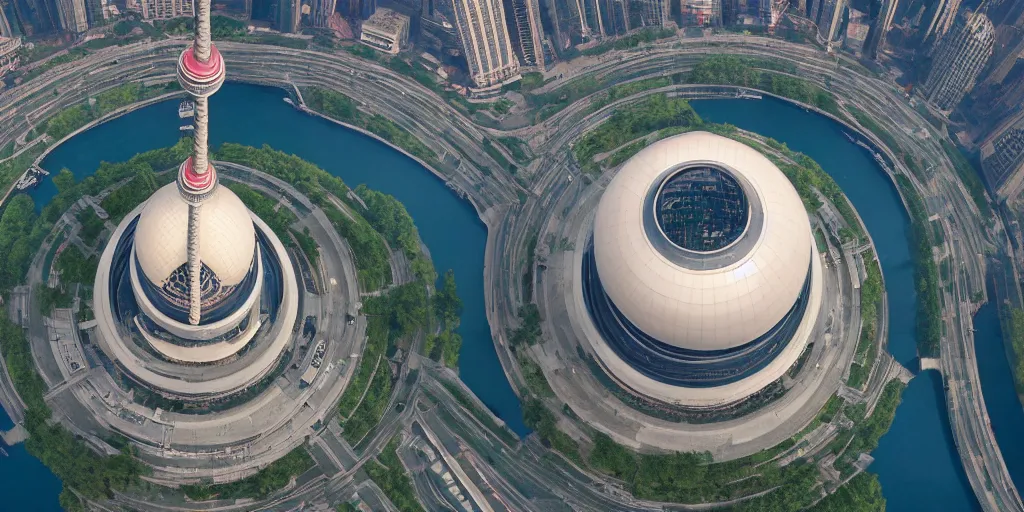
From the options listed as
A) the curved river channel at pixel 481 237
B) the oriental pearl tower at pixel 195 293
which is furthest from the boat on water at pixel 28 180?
the oriental pearl tower at pixel 195 293

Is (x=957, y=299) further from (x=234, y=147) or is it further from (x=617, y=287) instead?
(x=234, y=147)

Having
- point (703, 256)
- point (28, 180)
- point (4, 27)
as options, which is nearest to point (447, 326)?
point (703, 256)

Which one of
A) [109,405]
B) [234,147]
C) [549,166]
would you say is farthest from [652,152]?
[109,405]

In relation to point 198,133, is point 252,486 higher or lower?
lower

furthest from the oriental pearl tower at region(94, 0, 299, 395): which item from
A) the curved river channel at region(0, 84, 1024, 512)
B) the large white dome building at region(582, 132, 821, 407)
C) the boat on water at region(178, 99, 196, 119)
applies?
the large white dome building at region(582, 132, 821, 407)

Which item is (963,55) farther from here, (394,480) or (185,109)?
(185,109)

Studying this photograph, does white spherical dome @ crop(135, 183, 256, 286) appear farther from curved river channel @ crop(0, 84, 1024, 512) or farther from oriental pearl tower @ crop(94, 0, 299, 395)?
curved river channel @ crop(0, 84, 1024, 512)

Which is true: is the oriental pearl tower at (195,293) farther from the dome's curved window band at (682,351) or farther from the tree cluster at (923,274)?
the tree cluster at (923,274)
